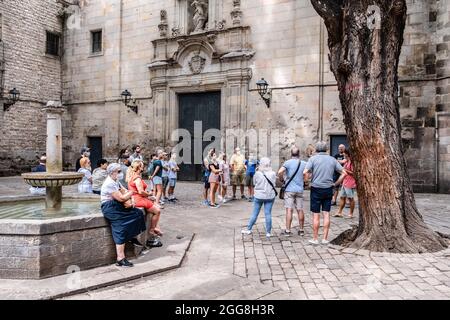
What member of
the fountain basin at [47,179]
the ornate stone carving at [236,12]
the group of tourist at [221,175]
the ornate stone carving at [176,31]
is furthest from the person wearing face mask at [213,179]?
the ornate stone carving at [176,31]

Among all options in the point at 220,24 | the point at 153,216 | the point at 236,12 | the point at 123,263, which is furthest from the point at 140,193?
the point at 220,24

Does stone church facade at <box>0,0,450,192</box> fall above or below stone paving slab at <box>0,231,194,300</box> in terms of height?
above

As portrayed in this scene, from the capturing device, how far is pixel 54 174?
20.8 feet

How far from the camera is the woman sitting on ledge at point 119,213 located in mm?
5508

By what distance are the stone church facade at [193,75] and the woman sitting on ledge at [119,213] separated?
10537mm

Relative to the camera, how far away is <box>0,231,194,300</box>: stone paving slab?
447 centimetres

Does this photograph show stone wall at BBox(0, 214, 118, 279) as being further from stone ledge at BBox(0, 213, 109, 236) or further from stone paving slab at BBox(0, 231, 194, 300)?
stone paving slab at BBox(0, 231, 194, 300)

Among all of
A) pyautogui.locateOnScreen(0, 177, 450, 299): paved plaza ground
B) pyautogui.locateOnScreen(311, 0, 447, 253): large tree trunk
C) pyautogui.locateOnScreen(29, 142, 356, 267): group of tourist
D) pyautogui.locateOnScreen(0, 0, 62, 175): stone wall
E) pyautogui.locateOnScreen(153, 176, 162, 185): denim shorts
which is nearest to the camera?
pyautogui.locateOnScreen(0, 177, 450, 299): paved plaza ground

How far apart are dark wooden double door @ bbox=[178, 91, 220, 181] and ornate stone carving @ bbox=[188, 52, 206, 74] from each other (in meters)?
1.04

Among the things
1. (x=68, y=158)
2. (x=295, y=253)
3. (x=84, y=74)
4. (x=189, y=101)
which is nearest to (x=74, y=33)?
(x=84, y=74)

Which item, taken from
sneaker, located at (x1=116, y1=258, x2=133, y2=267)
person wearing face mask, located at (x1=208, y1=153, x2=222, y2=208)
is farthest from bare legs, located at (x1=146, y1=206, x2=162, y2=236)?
person wearing face mask, located at (x1=208, y1=153, x2=222, y2=208)
